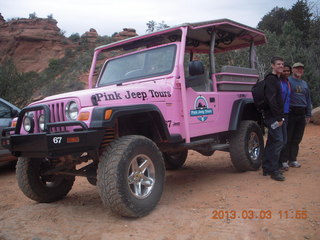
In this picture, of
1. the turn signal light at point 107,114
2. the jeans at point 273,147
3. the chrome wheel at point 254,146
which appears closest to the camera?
the turn signal light at point 107,114

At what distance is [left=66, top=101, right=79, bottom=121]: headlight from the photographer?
3002 mm

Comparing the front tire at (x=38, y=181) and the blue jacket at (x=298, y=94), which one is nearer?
the front tire at (x=38, y=181)

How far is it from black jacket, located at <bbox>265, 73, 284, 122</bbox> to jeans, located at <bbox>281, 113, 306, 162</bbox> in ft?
3.24

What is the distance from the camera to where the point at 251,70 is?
565 cm

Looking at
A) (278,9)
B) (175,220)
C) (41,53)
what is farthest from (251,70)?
(41,53)

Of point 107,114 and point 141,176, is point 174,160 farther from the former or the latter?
point 107,114

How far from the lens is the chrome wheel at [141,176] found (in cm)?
312

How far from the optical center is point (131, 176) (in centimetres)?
311

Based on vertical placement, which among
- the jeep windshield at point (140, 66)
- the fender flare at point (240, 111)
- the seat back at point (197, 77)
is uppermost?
the jeep windshield at point (140, 66)

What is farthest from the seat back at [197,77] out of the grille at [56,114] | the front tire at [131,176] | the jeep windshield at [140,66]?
the grille at [56,114]

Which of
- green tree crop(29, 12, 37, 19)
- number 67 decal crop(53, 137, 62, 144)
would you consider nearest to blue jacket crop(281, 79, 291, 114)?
number 67 decal crop(53, 137, 62, 144)

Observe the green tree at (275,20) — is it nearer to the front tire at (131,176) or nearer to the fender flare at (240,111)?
the fender flare at (240,111)

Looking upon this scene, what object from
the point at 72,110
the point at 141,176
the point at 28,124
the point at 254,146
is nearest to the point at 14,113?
the point at 28,124
